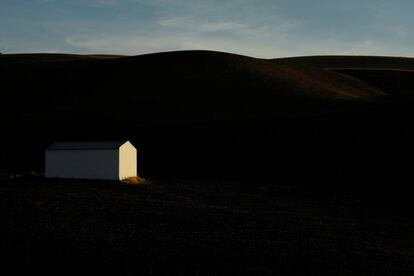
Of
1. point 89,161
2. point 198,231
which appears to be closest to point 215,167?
point 89,161

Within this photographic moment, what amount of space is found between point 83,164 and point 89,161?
20.7 inches

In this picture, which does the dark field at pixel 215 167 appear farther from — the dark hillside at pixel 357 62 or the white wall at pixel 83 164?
the dark hillside at pixel 357 62

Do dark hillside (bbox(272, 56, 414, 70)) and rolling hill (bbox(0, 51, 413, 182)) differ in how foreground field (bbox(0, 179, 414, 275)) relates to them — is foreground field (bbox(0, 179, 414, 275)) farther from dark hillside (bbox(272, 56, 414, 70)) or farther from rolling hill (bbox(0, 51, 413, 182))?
dark hillside (bbox(272, 56, 414, 70))

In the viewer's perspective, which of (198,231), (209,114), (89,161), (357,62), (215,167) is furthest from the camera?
(357,62)

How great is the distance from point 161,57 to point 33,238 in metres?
81.9

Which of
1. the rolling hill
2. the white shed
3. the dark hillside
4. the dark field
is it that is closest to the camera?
the dark field

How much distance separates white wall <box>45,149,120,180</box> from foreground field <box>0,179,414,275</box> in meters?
3.99

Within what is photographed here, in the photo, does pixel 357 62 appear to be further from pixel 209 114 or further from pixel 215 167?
pixel 215 167

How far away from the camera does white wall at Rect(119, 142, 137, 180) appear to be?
156ft

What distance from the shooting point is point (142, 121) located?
7288 cm

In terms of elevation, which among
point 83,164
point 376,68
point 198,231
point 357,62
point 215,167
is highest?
point 357,62

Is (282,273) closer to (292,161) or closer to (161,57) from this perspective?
(292,161)

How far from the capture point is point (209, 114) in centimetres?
7531

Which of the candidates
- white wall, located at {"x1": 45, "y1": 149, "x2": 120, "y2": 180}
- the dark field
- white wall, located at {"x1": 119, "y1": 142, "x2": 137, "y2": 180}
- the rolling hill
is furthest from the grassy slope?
white wall, located at {"x1": 45, "y1": 149, "x2": 120, "y2": 180}
